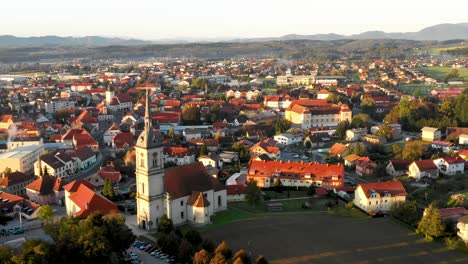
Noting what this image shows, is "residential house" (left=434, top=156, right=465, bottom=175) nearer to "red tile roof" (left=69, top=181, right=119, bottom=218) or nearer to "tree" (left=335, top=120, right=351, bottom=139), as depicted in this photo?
"tree" (left=335, top=120, right=351, bottom=139)

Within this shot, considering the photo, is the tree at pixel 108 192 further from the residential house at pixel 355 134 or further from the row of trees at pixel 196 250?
the residential house at pixel 355 134

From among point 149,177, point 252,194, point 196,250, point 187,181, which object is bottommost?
point 252,194

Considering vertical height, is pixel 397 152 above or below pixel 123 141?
below

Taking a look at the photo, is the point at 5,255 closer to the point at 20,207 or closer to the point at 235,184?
the point at 20,207

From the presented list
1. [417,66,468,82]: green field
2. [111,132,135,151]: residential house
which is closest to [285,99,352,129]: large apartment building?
[111,132,135,151]: residential house

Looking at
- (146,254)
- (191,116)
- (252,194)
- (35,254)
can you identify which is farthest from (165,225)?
(191,116)

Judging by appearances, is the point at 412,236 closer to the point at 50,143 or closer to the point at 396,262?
the point at 396,262

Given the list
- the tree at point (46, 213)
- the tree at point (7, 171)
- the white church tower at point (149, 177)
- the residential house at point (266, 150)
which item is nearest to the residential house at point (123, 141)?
the tree at point (7, 171)
